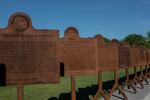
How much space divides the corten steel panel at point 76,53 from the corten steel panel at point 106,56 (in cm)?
58

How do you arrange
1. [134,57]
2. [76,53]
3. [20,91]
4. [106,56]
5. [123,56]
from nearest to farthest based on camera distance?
1. [20,91]
2. [76,53]
3. [106,56]
4. [123,56]
5. [134,57]

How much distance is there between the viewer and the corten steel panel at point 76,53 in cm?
850

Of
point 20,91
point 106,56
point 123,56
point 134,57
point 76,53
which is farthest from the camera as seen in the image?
point 134,57

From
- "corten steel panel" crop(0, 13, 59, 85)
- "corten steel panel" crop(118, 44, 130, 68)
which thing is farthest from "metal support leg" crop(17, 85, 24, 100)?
"corten steel panel" crop(118, 44, 130, 68)

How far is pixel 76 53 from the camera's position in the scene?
8664 mm

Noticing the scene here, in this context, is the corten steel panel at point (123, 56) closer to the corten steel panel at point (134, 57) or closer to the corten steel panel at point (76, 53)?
the corten steel panel at point (134, 57)

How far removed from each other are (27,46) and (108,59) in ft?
14.1

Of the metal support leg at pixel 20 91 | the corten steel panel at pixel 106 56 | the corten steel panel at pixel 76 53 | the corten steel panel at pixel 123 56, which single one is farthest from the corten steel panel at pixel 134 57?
the metal support leg at pixel 20 91

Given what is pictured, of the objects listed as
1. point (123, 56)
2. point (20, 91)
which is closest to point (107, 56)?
point (123, 56)

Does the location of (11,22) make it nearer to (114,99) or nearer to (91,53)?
(91,53)

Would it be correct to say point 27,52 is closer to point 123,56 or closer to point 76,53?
point 76,53

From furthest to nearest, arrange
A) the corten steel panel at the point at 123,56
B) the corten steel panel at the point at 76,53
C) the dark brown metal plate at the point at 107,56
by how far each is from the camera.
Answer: the corten steel panel at the point at 123,56, the dark brown metal plate at the point at 107,56, the corten steel panel at the point at 76,53

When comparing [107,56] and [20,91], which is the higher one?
[107,56]

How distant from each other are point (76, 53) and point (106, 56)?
2.04 meters
